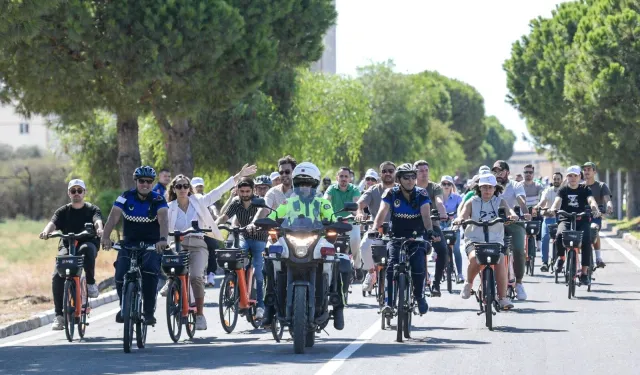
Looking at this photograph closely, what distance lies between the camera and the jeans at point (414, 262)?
47.7 ft

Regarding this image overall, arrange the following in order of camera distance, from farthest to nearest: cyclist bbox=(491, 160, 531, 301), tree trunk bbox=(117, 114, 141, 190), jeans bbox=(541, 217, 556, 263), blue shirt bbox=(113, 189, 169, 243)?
tree trunk bbox=(117, 114, 141, 190) → jeans bbox=(541, 217, 556, 263) → cyclist bbox=(491, 160, 531, 301) → blue shirt bbox=(113, 189, 169, 243)

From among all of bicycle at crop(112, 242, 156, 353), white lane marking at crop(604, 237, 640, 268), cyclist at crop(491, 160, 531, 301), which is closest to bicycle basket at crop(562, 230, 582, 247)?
cyclist at crop(491, 160, 531, 301)

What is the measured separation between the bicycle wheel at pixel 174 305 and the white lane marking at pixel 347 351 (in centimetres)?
188

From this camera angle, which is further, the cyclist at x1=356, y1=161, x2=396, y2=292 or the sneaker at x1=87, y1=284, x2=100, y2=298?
the cyclist at x1=356, y1=161, x2=396, y2=292

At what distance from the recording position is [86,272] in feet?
53.1

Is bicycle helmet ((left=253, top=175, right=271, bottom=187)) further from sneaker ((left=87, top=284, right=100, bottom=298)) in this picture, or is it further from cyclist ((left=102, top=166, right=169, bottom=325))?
cyclist ((left=102, top=166, right=169, bottom=325))

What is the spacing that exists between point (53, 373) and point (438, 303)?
837 cm

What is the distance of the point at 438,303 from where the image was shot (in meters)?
19.3

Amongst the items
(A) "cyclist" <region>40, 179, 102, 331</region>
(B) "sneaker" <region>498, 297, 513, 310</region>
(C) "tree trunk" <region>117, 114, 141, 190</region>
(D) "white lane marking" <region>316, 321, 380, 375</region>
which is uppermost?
(C) "tree trunk" <region>117, 114, 141, 190</region>

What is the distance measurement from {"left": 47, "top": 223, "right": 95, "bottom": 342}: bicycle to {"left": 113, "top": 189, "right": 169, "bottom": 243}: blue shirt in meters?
1.23

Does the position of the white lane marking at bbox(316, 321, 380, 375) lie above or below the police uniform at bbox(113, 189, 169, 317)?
below

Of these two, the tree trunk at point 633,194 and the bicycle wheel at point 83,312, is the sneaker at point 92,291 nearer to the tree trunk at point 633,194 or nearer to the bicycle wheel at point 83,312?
the bicycle wheel at point 83,312

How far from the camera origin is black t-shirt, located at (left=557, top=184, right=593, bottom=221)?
20562 millimetres

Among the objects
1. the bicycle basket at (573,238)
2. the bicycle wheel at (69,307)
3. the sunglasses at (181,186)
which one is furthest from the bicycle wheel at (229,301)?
the bicycle basket at (573,238)
